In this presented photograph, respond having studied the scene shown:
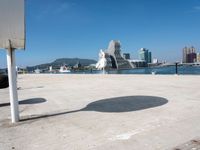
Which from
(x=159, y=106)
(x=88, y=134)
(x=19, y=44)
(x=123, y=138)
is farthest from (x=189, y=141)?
(x=19, y=44)

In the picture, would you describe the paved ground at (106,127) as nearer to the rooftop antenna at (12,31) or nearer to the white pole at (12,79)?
the white pole at (12,79)

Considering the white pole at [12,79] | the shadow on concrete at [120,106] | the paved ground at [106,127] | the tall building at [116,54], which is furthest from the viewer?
the tall building at [116,54]

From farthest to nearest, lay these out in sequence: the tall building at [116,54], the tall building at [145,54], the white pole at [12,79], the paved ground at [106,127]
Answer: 1. the tall building at [145,54]
2. the tall building at [116,54]
3. the white pole at [12,79]
4. the paved ground at [106,127]

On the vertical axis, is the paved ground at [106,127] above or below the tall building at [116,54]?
below

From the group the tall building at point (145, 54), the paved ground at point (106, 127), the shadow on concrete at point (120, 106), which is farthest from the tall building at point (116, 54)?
the paved ground at point (106, 127)

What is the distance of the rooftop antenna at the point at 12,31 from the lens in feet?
13.6

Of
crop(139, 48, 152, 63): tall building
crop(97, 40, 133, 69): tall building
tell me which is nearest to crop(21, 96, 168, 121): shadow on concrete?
crop(97, 40, 133, 69): tall building

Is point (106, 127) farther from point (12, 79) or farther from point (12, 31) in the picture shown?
point (12, 31)

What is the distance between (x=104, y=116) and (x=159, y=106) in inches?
58.4

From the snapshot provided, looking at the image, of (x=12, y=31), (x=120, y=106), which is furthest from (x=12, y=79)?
(x=120, y=106)

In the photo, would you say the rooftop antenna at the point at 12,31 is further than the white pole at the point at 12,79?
No

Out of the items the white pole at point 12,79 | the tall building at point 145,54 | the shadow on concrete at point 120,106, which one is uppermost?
the tall building at point 145,54

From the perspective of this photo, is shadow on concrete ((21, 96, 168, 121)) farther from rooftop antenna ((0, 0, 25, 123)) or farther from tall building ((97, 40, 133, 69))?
tall building ((97, 40, 133, 69))

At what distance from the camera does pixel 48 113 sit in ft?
16.6
